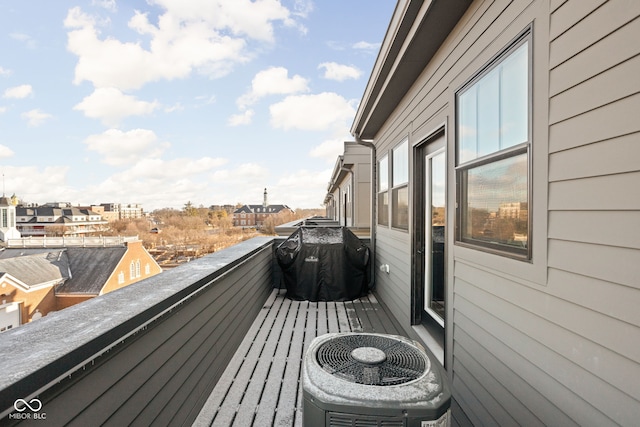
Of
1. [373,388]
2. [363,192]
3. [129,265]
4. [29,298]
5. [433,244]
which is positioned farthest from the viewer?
[129,265]

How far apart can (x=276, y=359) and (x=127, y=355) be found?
1.78 meters

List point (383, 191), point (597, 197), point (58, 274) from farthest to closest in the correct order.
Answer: point (58, 274) → point (383, 191) → point (597, 197)

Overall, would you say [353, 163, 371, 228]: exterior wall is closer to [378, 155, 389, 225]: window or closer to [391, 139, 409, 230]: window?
[378, 155, 389, 225]: window

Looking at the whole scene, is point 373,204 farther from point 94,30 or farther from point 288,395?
point 94,30

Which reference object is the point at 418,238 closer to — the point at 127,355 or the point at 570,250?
the point at 570,250

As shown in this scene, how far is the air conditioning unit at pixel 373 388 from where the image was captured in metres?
1.14

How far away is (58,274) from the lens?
17.1 meters

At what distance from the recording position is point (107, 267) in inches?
816

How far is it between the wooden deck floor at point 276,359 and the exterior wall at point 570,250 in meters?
1.24

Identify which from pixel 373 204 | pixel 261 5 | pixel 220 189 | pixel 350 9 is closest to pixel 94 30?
pixel 261 5

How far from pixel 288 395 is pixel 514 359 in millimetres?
1513

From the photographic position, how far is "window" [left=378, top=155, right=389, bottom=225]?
14.9 ft

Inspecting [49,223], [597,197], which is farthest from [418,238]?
[49,223]

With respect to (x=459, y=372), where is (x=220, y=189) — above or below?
above
